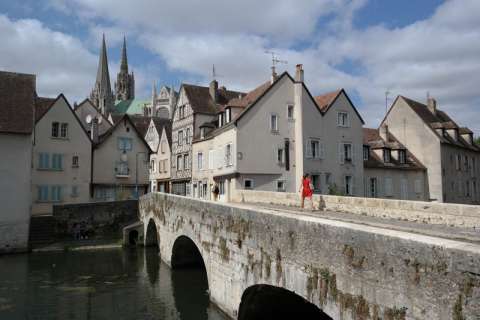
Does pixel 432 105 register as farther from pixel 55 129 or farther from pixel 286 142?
pixel 55 129

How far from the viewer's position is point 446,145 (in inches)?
1310

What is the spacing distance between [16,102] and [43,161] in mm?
5816

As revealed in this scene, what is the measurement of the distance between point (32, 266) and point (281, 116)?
17.3 meters

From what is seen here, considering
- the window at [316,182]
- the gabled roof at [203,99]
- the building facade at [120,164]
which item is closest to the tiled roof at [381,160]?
the window at [316,182]

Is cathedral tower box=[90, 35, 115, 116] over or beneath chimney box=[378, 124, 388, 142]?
over

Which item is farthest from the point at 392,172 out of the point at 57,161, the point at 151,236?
the point at 57,161

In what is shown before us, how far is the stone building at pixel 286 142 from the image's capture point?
85.8 feet

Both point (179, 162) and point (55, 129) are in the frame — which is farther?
point (179, 162)

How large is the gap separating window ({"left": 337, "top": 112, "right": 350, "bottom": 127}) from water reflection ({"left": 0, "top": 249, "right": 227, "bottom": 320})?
53.0 ft

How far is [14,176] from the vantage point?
2364cm

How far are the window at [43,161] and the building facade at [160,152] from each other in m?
10.9

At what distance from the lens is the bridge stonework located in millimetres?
4566

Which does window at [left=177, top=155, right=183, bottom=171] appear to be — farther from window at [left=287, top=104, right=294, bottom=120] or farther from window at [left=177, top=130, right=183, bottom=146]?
window at [left=287, top=104, right=294, bottom=120]

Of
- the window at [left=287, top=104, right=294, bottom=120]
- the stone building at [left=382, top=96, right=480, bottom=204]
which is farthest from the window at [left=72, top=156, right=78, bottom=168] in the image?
the stone building at [left=382, top=96, right=480, bottom=204]
